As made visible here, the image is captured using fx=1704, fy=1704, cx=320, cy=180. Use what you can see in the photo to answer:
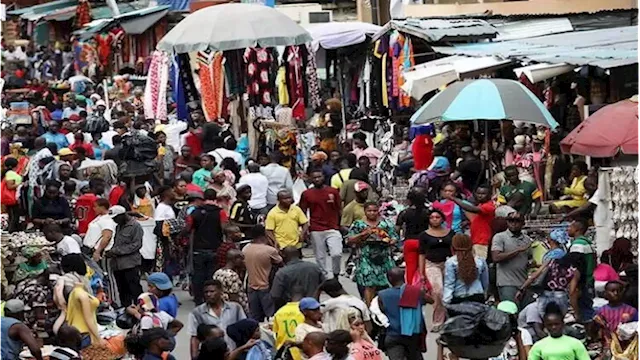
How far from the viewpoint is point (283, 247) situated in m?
17.7

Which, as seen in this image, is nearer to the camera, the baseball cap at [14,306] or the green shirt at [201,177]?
the baseball cap at [14,306]

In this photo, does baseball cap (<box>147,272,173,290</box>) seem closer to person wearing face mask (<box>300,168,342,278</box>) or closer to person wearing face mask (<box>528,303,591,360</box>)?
person wearing face mask (<box>528,303,591,360</box>)

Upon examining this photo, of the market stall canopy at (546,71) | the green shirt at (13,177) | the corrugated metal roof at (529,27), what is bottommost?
the green shirt at (13,177)

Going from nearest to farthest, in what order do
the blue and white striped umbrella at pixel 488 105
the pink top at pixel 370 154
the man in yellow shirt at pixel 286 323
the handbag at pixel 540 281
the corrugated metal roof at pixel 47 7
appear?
the man in yellow shirt at pixel 286 323, the handbag at pixel 540 281, the blue and white striped umbrella at pixel 488 105, the pink top at pixel 370 154, the corrugated metal roof at pixel 47 7

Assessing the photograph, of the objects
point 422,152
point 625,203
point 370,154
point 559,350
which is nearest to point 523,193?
point 625,203

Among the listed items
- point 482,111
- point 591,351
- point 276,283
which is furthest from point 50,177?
point 591,351

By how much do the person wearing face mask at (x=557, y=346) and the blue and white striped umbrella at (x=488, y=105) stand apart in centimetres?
661

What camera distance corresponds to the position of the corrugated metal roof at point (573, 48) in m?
19.5

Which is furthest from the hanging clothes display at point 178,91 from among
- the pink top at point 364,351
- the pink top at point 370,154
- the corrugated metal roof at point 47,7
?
the corrugated metal roof at point 47,7

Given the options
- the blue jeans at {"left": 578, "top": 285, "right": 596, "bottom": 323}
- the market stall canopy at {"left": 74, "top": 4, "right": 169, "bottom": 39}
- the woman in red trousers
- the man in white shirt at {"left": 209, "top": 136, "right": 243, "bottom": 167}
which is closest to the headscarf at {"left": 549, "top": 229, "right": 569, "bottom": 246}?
the blue jeans at {"left": 578, "top": 285, "right": 596, "bottom": 323}

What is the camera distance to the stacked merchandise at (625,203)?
56.1 ft

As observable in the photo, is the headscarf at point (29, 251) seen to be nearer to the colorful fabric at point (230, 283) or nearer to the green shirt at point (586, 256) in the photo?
the colorful fabric at point (230, 283)

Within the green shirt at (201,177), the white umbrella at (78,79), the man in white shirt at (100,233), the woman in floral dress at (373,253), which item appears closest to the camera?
the woman in floral dress at (373,253)

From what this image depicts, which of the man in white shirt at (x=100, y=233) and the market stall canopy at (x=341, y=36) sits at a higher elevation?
the market stall canopy at (x=341, y=36)
